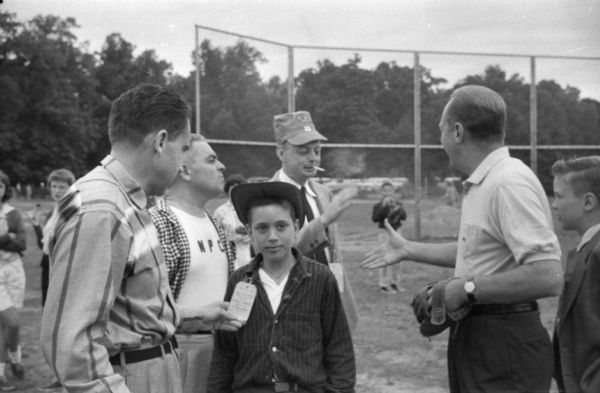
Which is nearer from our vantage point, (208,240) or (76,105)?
(208,240)

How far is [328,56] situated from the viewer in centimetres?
1452

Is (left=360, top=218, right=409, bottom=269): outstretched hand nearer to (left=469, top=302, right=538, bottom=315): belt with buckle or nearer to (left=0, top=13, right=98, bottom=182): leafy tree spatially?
(left=469, top=302, right=538, bottom=315): belt with buckle

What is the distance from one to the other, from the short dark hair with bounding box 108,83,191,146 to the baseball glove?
1.38 meters

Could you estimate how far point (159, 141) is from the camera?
2275 mm

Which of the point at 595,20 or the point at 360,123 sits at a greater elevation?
the point at 595,20

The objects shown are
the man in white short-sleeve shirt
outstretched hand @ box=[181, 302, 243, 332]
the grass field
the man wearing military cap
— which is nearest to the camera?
the man in white short-sleeve shirt

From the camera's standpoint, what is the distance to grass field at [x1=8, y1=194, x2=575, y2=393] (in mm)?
6199

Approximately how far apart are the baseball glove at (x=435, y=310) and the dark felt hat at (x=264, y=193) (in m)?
0.80

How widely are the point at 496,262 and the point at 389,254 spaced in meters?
0.75

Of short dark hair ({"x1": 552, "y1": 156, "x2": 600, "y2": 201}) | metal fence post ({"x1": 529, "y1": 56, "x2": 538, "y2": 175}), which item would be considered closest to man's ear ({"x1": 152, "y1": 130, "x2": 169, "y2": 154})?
short dark hair ({"x1": 552, "y1": 156, "x2": 600, "y2": 201})

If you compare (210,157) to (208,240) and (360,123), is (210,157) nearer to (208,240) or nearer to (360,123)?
(208,240)

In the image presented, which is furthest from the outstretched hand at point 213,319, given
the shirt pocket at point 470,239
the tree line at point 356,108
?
the tree line at point 356,108

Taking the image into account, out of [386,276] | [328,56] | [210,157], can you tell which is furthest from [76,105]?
[210,157]

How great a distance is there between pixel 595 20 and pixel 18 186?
35.5 meters
